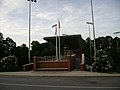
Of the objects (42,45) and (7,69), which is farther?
(42,45)

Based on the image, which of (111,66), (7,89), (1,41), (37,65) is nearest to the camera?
(7,89)

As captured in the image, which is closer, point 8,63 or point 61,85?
point 61,85

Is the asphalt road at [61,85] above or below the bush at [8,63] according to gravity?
below

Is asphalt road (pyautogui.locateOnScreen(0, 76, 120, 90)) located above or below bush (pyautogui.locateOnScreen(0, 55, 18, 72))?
below

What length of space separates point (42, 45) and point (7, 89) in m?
81.9

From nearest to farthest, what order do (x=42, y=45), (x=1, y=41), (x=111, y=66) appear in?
(x=111, y=66), (x=1, y=41), (x=42, y=45)

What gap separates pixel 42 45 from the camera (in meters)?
95.8

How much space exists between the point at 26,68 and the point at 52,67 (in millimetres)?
4117

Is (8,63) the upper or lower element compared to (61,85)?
upper

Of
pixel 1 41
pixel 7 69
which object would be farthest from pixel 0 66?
pixel 1 41

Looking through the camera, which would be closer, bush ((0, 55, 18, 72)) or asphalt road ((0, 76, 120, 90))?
asphalt road ((0, 76, 120, 90))

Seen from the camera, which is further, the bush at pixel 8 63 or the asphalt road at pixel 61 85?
the bush at pixel 8 63

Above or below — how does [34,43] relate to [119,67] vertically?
above

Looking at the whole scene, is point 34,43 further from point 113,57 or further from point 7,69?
point 113,57
